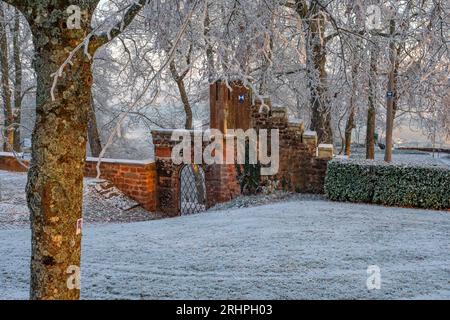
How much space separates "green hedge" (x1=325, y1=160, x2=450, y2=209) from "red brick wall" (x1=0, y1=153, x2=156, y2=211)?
511 centimetres

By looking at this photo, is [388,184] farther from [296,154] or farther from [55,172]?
A: [55,172]

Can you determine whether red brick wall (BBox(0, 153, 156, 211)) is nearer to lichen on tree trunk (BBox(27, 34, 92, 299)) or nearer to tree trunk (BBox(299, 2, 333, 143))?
tree trunk (BBox(299, 2, 333, 143))

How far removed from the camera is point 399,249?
23.7 ft

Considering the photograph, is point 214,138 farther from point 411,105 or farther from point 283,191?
point 411,105

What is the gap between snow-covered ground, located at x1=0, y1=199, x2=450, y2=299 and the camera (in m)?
5.46

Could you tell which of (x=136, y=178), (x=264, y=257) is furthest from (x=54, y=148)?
(x=136, y=178)

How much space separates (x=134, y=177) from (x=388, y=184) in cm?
705

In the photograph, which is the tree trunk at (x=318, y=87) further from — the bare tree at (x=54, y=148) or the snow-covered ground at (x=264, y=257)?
the bare tree at (x=54, y=148)

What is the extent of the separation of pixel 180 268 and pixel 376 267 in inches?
96.9

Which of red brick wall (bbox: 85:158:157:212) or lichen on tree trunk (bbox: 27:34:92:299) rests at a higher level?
lichen on tree trunk (bbox: 27:34:92:299)

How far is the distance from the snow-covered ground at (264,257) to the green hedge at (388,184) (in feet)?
3.91

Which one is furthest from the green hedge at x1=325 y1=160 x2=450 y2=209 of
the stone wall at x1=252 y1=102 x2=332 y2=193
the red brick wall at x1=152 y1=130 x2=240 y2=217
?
the red brick wall at x1=152 y1=130 x2=240 y2=217

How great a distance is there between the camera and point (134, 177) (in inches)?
569
